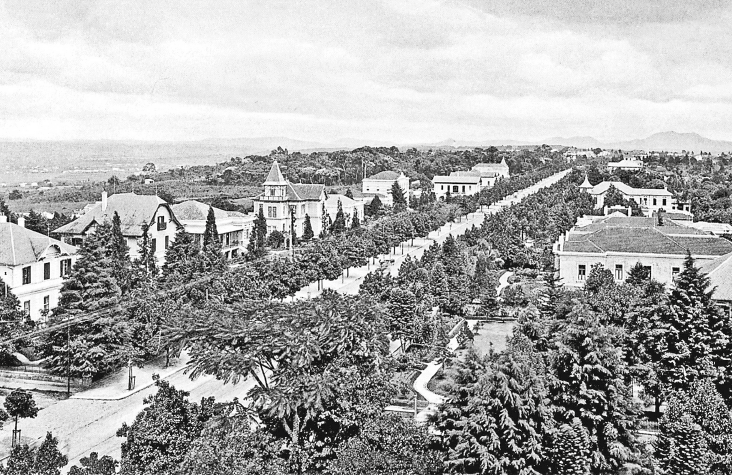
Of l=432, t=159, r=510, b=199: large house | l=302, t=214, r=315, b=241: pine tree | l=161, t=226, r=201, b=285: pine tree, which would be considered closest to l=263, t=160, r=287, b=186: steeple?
l=302, t=214, r=315, b=241: pine tree

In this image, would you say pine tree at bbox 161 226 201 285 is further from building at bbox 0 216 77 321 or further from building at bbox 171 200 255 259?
building at bbox 171 200 255 259

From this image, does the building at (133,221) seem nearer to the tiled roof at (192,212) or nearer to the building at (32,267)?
the tiled roof at (192,212)

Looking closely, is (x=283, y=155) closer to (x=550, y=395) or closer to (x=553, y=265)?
(x=553, y=265)

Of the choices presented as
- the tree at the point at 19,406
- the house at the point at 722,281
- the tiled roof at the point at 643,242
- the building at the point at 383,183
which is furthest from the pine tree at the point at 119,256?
the building at the point at 383,183

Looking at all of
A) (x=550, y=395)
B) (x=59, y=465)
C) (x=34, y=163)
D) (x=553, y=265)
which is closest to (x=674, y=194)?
(x=553, y=265)

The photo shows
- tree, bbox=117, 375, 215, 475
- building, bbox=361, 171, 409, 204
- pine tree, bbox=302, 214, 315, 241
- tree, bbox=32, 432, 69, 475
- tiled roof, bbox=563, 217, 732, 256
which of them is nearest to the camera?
tree, bbox=32, 432, 69, 475

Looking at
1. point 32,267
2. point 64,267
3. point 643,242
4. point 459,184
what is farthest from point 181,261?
point 459,184
